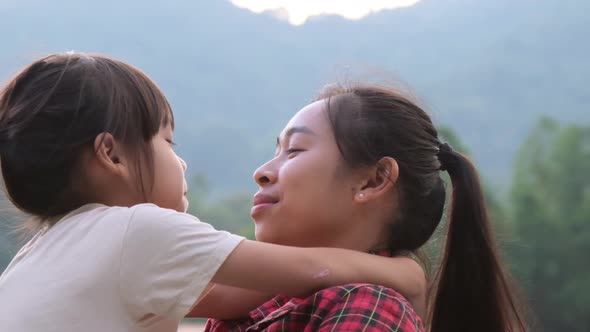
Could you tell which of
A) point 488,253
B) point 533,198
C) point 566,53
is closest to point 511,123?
point 566,53

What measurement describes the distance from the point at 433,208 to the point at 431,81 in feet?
86.1

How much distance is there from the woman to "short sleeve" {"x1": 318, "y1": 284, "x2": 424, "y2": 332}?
13 centimetres

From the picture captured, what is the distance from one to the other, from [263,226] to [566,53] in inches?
1156

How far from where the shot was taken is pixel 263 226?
4.31 ft

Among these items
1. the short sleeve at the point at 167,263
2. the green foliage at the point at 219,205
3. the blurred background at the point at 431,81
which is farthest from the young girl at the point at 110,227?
the green foliage at the point at 219,205

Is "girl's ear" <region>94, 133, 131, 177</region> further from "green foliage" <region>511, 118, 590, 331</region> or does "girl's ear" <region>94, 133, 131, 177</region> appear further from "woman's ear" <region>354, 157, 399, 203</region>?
"green foliage" <region>511, 118, 590, 331</region>

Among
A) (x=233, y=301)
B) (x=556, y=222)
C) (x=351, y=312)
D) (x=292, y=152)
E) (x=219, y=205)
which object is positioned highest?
(x=292, y=152)

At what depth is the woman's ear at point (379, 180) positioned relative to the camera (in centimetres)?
131

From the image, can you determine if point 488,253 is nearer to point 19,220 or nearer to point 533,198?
point 19,220

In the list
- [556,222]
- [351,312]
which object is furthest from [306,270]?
[556,222]

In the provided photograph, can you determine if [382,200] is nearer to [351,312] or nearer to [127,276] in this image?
[351,312]

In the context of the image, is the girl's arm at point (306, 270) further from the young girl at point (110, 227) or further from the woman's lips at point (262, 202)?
the woman's lips at point (262, 202)

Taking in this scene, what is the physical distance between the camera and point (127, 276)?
1092 mm

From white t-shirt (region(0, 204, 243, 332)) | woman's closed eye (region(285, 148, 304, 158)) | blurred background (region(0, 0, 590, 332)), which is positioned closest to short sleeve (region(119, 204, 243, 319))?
white t-shirt (region(0, 204, 243, 332))
